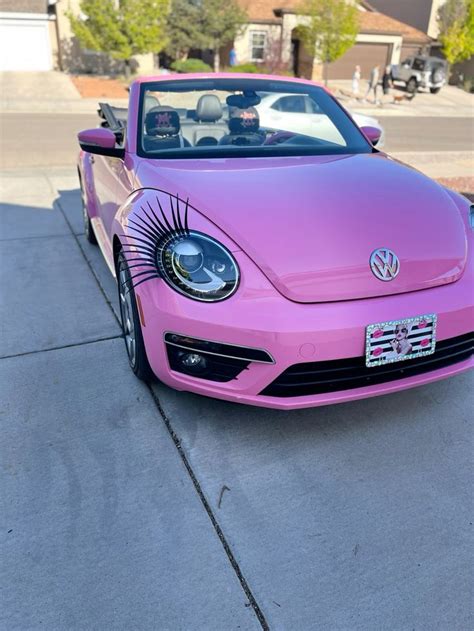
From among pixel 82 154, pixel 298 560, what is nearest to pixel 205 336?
pixel 298 560

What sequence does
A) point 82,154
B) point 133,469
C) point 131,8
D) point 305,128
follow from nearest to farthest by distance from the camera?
point 133,469, point 305,128, point 82,154, point 131,8

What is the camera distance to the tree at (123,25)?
21.4 meters

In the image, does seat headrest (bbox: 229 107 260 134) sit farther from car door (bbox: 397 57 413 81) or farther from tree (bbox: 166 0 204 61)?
car door (bbox: 397 57 413 81)

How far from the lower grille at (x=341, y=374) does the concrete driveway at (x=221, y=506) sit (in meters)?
0.35

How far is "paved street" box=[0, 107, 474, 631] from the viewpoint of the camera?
1793 mm

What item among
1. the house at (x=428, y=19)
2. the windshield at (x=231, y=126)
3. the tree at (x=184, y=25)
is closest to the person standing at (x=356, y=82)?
the tree at (x=184, y=25)

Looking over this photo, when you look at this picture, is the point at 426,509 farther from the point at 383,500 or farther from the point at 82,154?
the point at 82,154

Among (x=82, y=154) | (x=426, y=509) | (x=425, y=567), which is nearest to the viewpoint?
(x=425, y=567)

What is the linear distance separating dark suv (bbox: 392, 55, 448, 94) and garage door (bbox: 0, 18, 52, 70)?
18.1m

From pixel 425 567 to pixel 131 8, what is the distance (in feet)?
78.0

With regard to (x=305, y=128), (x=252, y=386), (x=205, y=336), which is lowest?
(x=252, y=386)

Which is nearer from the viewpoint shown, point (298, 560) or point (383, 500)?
point (298, 560)

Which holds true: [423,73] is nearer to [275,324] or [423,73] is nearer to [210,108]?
[210,108]

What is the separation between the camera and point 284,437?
2.57 meters
